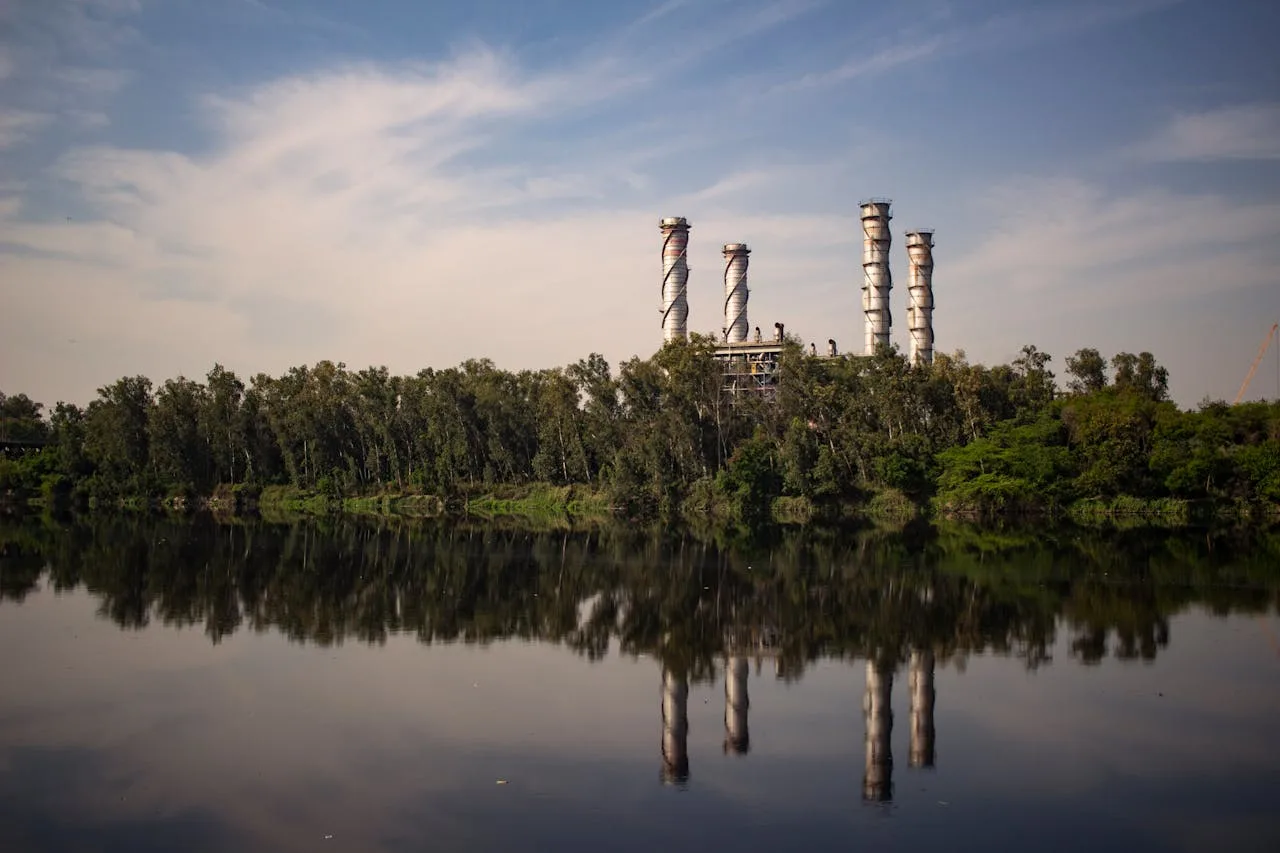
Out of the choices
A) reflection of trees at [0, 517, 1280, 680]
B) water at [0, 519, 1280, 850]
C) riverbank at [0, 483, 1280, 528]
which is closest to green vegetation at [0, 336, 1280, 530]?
riverbank at [0, 483, 1280, 528]

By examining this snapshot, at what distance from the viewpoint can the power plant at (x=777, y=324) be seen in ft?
215

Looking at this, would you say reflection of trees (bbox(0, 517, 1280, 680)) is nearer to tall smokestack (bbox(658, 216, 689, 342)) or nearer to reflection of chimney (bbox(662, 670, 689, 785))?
reflection of chimney (bbox(662, 670, 689, 785))

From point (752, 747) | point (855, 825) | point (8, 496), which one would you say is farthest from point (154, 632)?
point (8, 496)

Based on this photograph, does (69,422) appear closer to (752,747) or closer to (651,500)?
(651,500)

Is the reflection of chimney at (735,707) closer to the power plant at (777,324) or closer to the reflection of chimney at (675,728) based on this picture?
the reflection of chimney at (675,728)

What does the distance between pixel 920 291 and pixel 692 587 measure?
43600 mm

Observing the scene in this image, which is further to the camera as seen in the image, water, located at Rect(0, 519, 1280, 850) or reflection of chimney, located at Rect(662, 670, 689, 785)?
reflection of chimney, located at Rect(662, 670, 689, 785)

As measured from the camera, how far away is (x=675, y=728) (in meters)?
14.4

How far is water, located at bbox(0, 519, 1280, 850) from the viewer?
36.5ft

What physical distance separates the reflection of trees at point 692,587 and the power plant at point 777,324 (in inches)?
1039

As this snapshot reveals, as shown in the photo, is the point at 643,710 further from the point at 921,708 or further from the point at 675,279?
the point at 675,279

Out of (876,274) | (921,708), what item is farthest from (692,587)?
(876,274)

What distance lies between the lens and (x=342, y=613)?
2286 centimetres

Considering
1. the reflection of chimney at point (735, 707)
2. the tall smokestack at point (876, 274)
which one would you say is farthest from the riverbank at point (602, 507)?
the reflection of chimney at point (735, 707)
